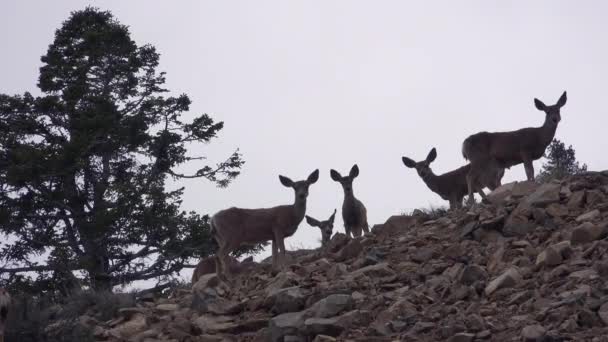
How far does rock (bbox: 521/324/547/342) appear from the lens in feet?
26.2

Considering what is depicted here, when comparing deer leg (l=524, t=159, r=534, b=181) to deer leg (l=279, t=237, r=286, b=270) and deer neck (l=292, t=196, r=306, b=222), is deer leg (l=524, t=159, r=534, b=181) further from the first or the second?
deer leg (l=279, t=237, r=286, b=270)

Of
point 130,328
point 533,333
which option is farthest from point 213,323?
point 533,333

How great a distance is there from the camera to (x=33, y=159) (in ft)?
82.5

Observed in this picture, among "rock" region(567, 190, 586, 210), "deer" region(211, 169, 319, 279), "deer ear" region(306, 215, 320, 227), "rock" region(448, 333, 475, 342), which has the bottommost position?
"rock" region(448, 333, 475, 342)

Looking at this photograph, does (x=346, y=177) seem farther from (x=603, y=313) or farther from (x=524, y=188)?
(x=603, y=313)

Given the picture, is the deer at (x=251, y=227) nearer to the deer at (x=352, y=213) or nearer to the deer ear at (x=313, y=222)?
the deer at (x=352, y=213)

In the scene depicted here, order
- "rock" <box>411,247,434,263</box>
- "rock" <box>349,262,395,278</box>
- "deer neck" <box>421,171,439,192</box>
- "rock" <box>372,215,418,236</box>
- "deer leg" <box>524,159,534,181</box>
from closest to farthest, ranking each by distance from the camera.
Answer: "rock" <box>349,262,395,278</box>
"rock" <box>411,247,434,263</box>
"rock" <box>372,215,418,236</box>
"deer leg" <box>524,159,534,181</box>
"deer neck" <box>421,171,439,192</box>

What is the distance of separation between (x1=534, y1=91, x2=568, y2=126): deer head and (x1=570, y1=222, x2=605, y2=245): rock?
23.0 feet

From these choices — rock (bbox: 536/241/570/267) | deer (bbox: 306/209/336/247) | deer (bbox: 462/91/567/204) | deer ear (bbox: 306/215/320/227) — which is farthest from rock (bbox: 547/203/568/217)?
deer ear (bbox: 306/215/320/227)

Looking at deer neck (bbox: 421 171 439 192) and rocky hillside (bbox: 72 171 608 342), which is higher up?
deer neck (bbox: 421 171 439 192)

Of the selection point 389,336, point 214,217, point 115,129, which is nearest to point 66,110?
point 115,129

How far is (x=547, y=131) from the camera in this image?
16938mm

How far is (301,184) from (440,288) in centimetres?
742

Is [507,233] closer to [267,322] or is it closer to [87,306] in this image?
[267,322]
